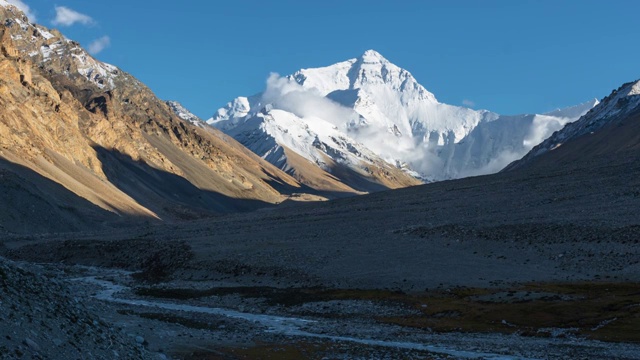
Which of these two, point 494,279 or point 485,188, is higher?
point 485,188

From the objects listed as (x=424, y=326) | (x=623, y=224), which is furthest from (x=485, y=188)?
(x=424, y=326)

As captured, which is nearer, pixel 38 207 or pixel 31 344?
pixel 31 344

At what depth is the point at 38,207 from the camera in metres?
125

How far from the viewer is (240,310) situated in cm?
5488

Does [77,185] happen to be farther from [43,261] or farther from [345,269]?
[345,269]

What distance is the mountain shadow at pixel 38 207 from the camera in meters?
118

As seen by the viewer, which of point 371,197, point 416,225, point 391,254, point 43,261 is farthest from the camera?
point 371,197

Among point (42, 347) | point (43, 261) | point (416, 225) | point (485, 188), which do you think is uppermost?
point (485, 188)

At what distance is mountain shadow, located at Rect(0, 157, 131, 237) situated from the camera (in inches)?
4656

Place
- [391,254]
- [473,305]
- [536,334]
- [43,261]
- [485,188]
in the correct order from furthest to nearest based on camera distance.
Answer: [485,188]
[43,261]
[391,254]
[473,305]
[536,334]

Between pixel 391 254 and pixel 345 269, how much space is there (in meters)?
7.57

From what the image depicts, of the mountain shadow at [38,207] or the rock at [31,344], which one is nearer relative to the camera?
the rock at [31,344]

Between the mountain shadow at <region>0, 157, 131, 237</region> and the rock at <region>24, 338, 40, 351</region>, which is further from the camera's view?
the mountain shadow at <region>0, 157, 131, 237</region>

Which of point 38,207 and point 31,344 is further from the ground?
point 31,344
